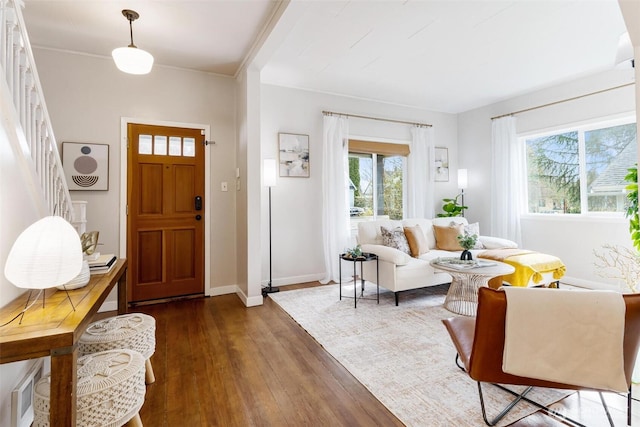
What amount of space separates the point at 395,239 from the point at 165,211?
8.98 ft

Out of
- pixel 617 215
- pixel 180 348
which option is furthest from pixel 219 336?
pixel 617 215

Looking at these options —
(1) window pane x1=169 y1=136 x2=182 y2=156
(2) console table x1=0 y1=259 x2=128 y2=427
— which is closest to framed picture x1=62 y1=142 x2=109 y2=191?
(1) window pane x1=169 y1=136 x2=182 y2=156

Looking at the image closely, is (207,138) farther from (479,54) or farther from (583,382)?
(583,382)

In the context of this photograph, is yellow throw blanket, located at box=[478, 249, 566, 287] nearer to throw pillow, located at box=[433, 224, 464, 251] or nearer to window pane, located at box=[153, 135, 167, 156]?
throw pillow, located at box=[433, 224, 464, 251]

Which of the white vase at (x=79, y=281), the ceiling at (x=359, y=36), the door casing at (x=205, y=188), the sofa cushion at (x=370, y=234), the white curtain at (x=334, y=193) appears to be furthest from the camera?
the white curtain at (x=334, y=193)

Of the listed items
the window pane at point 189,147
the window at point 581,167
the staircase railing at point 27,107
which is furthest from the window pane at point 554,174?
the staircase railing at point 27,107

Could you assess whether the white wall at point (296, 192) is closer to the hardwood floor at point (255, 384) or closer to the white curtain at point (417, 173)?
the white curtain at point (417, 173)

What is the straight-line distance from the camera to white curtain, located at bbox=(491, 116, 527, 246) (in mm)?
4789

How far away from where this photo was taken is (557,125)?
14.3 feet

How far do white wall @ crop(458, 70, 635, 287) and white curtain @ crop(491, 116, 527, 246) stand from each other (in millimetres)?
145

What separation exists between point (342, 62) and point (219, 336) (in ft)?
10.4

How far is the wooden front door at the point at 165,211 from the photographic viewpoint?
3518 mm

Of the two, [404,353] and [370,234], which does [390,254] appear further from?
[404,353]

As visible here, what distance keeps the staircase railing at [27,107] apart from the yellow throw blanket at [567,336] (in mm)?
2497
